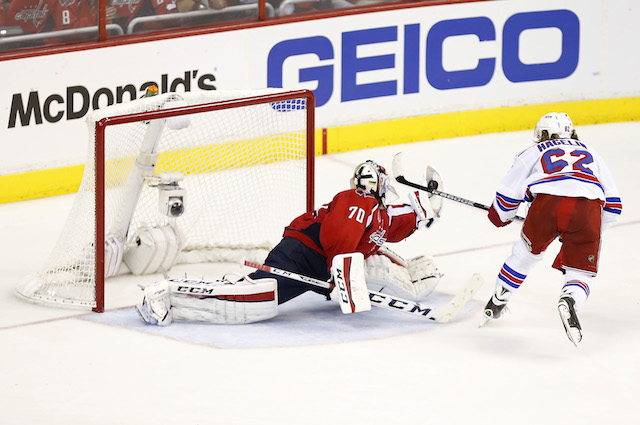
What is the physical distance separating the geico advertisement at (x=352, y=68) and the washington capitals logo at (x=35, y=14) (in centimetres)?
22

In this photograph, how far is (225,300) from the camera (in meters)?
5.72

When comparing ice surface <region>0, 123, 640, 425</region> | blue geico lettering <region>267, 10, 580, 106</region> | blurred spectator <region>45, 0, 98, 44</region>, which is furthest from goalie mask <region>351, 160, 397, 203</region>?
blue geico lettering <region>267, 10, 580, 106</region>

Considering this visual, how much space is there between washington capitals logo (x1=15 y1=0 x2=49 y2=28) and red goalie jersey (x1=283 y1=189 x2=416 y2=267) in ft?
7.74

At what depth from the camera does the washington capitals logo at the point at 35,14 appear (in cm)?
743

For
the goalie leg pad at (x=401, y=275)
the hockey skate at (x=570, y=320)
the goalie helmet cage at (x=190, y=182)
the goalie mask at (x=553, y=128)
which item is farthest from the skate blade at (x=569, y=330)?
the goalie helmet cage at (x=190, y=182)

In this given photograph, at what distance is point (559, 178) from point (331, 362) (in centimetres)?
118

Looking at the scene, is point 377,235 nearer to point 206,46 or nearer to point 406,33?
point 206,46

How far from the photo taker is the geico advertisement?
7570 millimetres

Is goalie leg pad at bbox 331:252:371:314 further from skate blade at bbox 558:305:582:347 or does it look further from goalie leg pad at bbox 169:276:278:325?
skate blade at bbox 558:305:582:347

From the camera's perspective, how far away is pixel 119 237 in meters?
6.47

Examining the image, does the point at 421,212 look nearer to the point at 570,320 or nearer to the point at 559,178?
the point at 559,178

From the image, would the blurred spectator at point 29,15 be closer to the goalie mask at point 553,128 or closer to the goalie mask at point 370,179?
the goalie mask at point 370,179

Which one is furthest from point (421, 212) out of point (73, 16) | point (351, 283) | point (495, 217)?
point (73, 16)

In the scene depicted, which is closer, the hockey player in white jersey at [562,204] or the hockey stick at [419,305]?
the hockey player in white jersey at [562,204]
